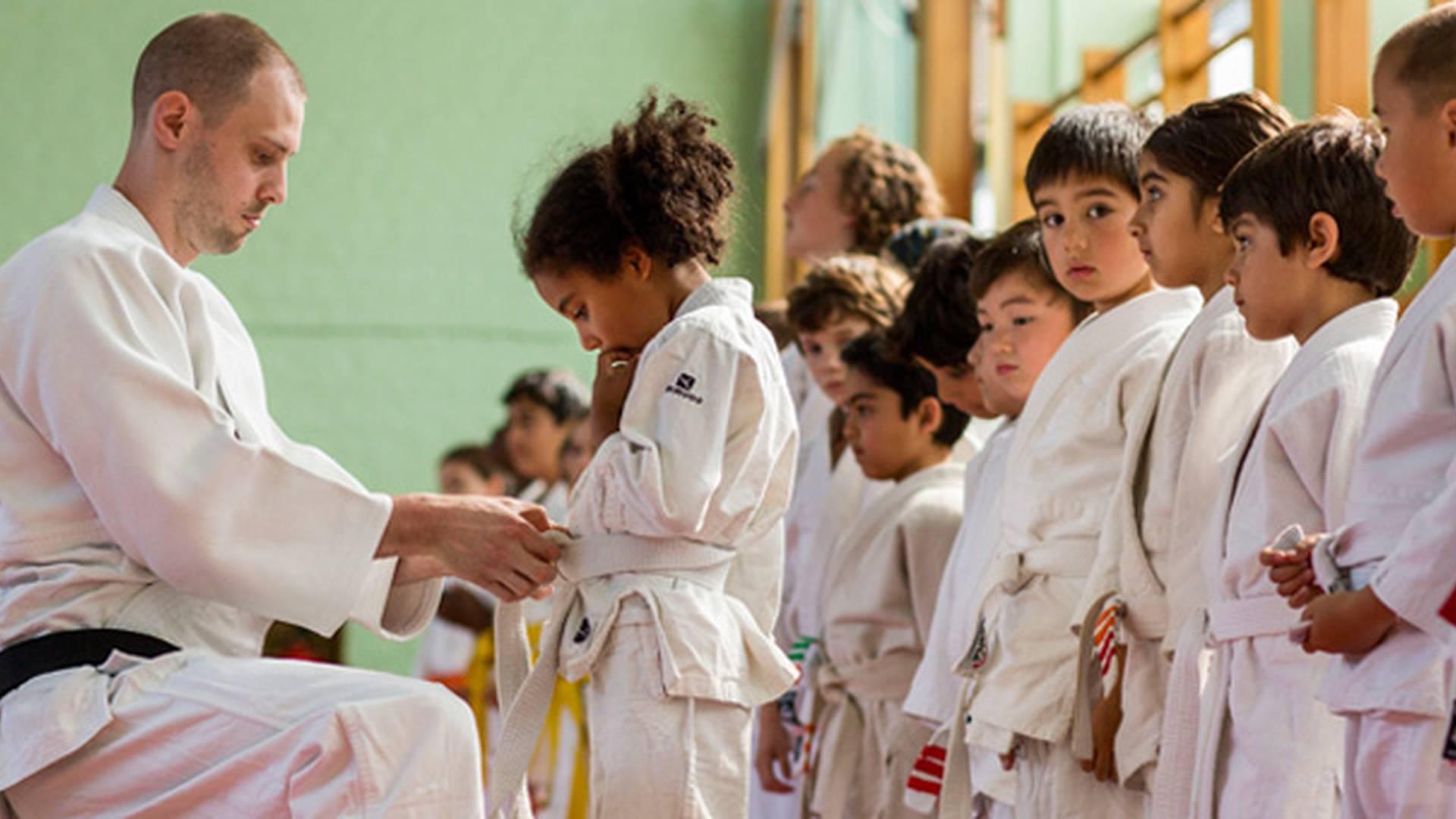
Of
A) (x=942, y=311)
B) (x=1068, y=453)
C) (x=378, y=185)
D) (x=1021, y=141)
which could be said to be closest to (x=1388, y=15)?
(x=942, y=311)

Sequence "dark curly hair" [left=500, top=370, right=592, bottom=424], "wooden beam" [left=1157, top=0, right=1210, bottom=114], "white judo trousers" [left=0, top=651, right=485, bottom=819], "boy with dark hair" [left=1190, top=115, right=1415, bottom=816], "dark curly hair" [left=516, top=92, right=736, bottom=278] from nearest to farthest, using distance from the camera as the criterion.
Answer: "white judo trousers" [left=0, top=651, right=485, bottom=819] < "boy with dark hair" [left=1190, top=115, right=1415, bottom=816] < "dark curly hair" [left=516, top=92, right=736, bottom=278] < "wooden beam" [left=1157, top=0, right=1210, bottom=114] < "dark curly hair" [left=500, top=370, right=592, bottom=424]

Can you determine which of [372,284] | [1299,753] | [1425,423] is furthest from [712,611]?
[372,284]

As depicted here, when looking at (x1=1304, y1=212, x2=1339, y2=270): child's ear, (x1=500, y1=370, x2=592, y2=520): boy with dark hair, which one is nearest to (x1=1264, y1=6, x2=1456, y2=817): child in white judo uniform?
(x1=1304, y1=212, x2=1339, y2=270): child's ear

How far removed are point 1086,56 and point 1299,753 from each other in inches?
153

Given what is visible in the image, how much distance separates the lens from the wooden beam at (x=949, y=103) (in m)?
7.09

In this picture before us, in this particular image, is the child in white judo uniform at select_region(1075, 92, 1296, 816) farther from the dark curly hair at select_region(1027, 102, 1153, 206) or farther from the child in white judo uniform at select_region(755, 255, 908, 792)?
the child in white judo uniform at select_region(755, 255, 908, 792)

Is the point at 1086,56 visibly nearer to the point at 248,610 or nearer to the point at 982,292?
the point at 982,292

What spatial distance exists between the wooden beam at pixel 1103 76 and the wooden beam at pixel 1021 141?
0.42m

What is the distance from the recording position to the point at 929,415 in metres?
4.31

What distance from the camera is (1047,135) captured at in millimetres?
3506

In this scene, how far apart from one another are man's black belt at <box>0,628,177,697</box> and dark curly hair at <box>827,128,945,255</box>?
291 centimetres

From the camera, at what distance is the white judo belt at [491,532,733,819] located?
3.05 metres

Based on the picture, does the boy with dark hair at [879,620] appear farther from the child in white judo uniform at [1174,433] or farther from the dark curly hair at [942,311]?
the child in white judo uniform at [1174,433]

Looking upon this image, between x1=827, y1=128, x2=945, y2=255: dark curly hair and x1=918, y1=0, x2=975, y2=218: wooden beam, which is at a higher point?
x1=918, y1=0, x2=975, y2=218: wooden beam
